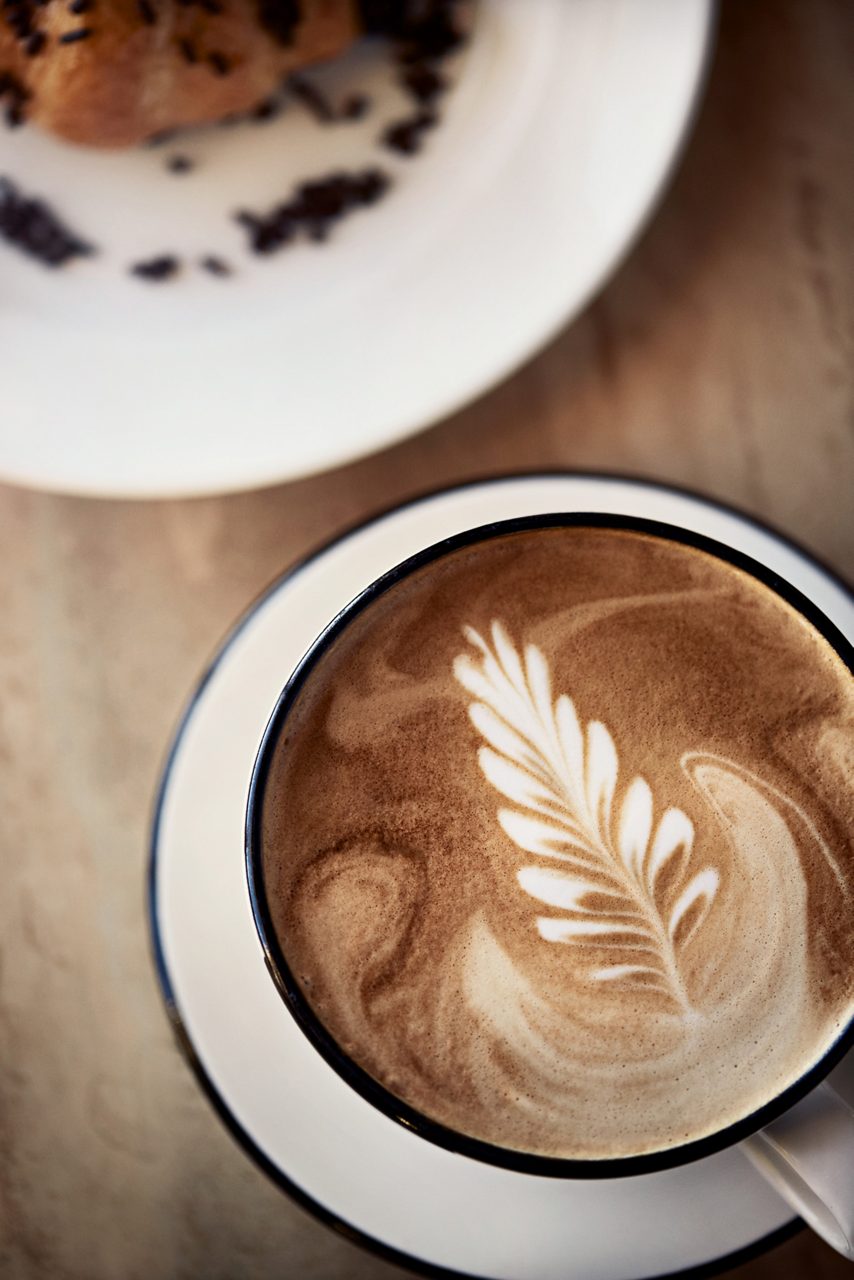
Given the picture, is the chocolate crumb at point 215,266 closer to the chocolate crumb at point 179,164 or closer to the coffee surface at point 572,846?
the chocolate crumb at point 179,164

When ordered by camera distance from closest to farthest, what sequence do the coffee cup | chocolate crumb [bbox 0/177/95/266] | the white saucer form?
the coffee cup → the white saucer → chocolate crumb [bbox 0/177/95/266]

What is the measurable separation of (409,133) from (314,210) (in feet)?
0.38

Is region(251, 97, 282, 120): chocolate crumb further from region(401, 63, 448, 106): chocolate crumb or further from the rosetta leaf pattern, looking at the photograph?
the rosetta leaf pattern

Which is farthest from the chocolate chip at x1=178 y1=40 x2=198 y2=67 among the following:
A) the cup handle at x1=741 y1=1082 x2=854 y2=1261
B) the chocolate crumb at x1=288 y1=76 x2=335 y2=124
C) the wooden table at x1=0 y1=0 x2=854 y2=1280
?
the cup handle at x1=741 y1=1082 x2=854 y2=1261

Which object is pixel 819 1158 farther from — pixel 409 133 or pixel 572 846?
pixel 409 133

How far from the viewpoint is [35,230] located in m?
0.92

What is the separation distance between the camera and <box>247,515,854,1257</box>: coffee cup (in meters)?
0.63

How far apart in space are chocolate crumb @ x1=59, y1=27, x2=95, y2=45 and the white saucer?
1.53 feet

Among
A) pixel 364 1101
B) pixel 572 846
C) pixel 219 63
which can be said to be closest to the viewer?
pixel 572 846

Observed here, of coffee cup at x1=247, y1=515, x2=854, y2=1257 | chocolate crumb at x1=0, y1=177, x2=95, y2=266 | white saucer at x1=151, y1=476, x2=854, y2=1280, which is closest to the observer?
coffee cup at x1=247, y1=515, x2=854, y2=1257

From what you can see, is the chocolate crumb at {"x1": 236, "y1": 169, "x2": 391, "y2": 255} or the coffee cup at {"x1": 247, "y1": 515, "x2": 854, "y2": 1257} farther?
the chocolate crumb at {"x1": 236, "y1": 169, "x2": 391, "y2": 255}

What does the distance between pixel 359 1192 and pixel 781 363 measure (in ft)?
2.68

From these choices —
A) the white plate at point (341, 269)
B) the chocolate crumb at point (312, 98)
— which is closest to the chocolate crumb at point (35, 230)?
the white plate at point (341, 269)

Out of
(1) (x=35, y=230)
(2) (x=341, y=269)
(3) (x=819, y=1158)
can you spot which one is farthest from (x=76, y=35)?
(3) (x=819, y=1158)
